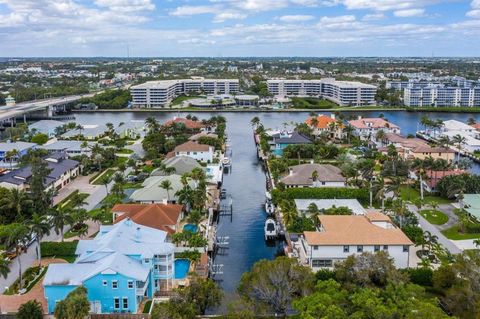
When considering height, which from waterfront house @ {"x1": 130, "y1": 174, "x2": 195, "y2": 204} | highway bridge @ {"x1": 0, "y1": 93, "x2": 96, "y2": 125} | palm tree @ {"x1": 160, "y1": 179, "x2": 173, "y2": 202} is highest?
highway bridge @ {"x1": 0, "y1": 93, "x2": 96, "y2": 125}

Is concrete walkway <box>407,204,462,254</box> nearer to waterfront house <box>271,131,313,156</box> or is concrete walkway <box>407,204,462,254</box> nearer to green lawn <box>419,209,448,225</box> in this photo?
green lawn <box>419,209,448,225</box>

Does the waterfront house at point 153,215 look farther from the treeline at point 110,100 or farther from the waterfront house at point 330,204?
the treeline at point 110,100

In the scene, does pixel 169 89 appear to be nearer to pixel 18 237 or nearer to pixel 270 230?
pixel 270 230

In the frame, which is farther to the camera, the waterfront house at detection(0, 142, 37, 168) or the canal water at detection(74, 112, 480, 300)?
the waterfront house at detection(0, 142, 37, 168)

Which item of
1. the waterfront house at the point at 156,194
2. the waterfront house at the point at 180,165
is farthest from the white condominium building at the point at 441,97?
the waterfront house at the point at 156,194

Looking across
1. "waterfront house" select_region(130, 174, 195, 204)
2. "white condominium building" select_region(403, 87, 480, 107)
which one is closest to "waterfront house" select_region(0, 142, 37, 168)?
"waterfront house" select_region(130, 174, 195, 204)

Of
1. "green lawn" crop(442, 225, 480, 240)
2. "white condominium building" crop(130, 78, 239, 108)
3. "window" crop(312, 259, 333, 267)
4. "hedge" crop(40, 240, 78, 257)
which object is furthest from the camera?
"white condominium building" crop(130, 78, 239, 108)

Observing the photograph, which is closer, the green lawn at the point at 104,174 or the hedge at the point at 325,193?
the hedge at the point at 325,193
